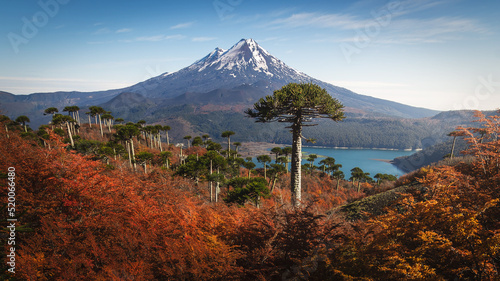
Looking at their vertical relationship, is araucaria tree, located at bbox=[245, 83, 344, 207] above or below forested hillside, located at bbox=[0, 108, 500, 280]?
above

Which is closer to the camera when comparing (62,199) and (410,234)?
(410,234)

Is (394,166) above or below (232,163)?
below

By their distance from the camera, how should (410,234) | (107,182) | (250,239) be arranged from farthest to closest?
1. (107,182)
2. (250,239)
3. (410,234)

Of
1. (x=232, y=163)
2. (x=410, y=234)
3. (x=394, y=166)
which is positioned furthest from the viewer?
(x=394, y=166)

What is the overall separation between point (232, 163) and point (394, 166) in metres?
145

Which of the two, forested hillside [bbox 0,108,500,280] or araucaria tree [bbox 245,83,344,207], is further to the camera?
araucaria tree [bbox 245,83,344,207]

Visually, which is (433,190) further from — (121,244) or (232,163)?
(232,163)

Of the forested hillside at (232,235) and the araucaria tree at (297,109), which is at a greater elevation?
the araucaria tree at (297,109)

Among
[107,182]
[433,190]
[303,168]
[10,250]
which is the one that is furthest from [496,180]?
[303,168]

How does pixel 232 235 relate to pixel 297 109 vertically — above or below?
below

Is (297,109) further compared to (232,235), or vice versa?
(297,109)

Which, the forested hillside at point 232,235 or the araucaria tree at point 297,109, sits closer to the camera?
the forested hillside at point 232,235

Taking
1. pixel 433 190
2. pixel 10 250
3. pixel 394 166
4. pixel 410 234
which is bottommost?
pixel 394 166

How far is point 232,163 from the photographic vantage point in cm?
3828
